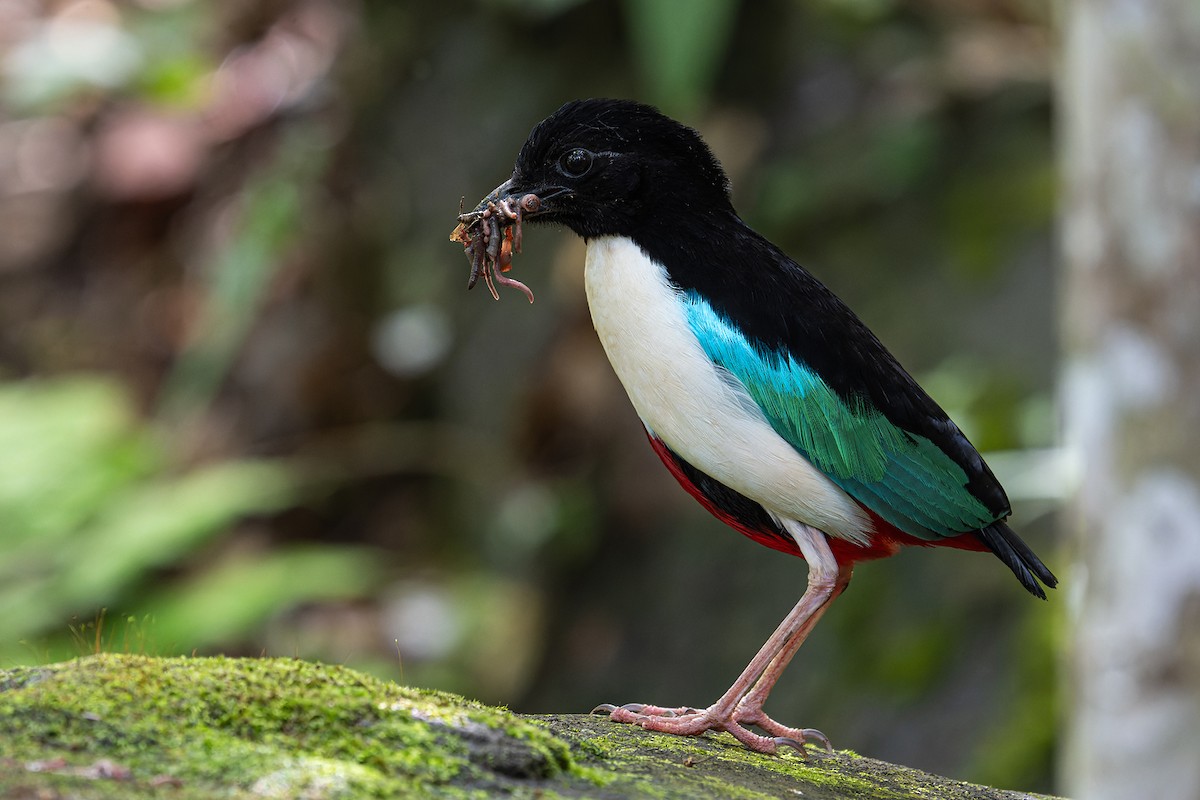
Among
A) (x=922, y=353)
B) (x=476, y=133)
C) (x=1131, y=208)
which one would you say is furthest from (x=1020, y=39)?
(x=1131, y=208)

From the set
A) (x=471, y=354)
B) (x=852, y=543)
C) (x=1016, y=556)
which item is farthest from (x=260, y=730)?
(x=471, y=354)

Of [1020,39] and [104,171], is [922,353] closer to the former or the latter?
[1020,39]

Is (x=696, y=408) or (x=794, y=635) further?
(x=794, y=635)

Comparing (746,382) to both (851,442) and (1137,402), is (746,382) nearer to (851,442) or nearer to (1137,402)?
(851,442)

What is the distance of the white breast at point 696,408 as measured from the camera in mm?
3754

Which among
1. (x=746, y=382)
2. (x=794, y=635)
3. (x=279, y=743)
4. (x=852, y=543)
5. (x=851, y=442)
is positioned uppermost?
(x=746, y=382)

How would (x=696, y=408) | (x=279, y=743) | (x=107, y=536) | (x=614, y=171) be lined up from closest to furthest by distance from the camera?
(x=279, y=743) → (x=696, y=408) → (x=614, y=171) → (x=107, y=536)

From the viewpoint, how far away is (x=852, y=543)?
4.05 meters

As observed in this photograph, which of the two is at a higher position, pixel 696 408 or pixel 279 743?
pixel 696 408

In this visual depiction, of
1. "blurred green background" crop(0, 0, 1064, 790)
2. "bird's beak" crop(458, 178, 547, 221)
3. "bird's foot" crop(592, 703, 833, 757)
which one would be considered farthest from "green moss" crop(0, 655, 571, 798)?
"blurred green background" crop(0, 0, 1064, 790)

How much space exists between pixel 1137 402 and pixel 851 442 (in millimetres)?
762

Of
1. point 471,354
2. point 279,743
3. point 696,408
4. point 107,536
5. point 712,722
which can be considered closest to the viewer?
point 279,743

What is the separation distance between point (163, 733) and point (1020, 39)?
7.76 meters

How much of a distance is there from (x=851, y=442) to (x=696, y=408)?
1.45 feet
